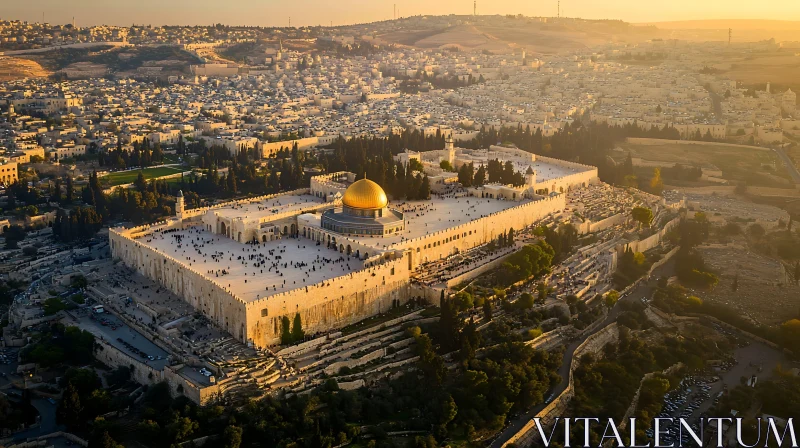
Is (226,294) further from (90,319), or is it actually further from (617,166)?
(617,166)

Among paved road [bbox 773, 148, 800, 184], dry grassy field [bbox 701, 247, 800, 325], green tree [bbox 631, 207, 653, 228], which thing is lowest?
dry grassy field [bbox 701, 247, 800, 325]

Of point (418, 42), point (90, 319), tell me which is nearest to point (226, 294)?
point (90, 319)

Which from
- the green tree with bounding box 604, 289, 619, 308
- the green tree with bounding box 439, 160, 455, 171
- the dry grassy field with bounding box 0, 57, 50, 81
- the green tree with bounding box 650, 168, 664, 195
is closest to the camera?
the green tree with bounding box 604, 289, 619, 308

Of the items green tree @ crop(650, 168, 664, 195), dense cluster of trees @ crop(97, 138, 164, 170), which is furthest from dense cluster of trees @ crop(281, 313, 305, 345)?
dense cluster of trees @ crop(97, 138, 164, 170)

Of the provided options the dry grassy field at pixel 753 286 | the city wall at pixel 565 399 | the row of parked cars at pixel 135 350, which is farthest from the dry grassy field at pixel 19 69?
the city wall at pixel 565 399

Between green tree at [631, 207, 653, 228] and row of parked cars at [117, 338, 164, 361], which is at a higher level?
green tree at [631, 207, 653, 228]

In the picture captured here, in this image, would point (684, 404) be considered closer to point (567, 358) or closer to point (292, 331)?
point (567, 358)

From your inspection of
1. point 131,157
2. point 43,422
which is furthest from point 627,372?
point 131,157

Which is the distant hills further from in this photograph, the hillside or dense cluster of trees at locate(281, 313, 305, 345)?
dense cluster of trees at locate(281, 313, 305, 345)
